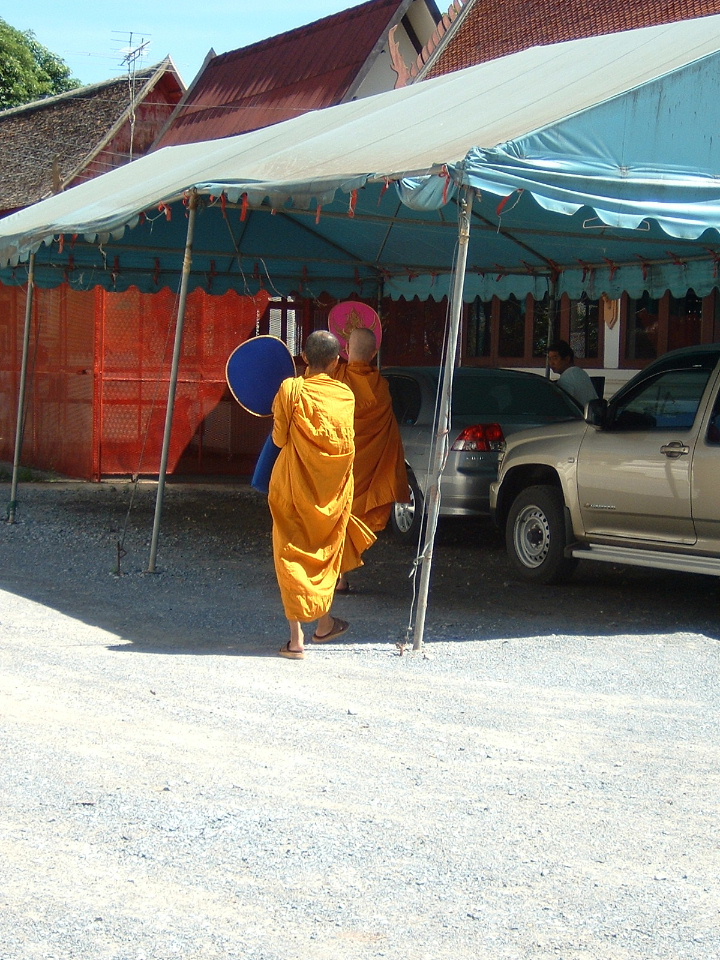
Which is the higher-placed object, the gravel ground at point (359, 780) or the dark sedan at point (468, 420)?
the dark sedan at point (468, 420)

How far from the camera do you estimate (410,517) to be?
1261 centimetres

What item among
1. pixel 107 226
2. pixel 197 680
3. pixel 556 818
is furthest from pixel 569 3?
pixel 556 818

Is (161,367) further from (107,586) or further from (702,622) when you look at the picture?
(702,622)

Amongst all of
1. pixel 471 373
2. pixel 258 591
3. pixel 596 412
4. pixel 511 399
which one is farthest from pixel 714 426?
pixel 471 373

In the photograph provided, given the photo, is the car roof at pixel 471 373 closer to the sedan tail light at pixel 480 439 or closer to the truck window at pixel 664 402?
the sedan tail light at pixel 480 439

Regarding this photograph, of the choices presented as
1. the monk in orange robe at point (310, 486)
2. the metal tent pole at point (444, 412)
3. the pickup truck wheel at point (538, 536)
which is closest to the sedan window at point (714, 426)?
the pickup truck wheel at point (538, 536)

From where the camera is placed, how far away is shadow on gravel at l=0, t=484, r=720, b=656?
8609mm

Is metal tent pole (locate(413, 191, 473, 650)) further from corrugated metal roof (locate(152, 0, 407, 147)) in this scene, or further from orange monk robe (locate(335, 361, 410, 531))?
corrugated metal roof (locate(152, 0, 407, 147))

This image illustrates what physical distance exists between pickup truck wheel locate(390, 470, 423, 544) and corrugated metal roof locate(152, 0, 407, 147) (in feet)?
47.8

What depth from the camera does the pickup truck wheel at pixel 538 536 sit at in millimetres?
10078

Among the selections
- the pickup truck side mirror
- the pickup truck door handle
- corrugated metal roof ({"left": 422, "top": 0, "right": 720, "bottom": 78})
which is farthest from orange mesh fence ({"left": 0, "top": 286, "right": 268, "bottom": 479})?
corrugated metal roof ({"left": 422, "top": 0, "right": 720, "bottom": 78})

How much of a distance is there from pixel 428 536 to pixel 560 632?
4.58ft

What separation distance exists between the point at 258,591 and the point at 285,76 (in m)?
19.5

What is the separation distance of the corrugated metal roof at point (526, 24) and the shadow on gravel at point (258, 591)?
14496mm
